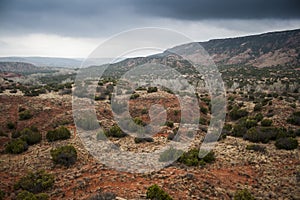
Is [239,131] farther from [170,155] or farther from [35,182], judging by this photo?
[35,182]

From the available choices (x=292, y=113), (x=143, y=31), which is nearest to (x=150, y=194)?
(x=143, y=31)

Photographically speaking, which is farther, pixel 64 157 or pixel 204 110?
pixel 204 110

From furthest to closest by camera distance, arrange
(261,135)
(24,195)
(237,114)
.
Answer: (237,114)
(261,135)
(24,195)

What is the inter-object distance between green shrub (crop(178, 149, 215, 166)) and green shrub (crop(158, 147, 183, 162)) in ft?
0.97

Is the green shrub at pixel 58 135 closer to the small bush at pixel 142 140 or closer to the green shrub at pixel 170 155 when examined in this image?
the small bush at pixel 142 140

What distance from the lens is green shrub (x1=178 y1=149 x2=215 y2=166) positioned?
12555 millimetres

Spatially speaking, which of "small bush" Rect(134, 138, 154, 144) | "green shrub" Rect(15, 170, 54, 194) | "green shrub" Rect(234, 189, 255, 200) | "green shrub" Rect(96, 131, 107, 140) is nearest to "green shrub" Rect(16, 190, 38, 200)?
"green shrub" Rect(15, 170, 54, 194)

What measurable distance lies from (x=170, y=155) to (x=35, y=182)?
6153mm

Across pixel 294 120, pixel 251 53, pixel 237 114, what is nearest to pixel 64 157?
pixel 237 114

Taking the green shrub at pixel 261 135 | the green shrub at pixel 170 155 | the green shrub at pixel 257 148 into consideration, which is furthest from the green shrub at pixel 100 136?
the green shrub at pixel 261 135

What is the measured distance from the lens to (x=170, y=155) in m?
13.2

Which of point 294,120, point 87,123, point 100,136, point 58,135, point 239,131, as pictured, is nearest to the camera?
point 58,135

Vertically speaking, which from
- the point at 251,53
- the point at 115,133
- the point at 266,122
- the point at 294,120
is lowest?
the point at 115,133

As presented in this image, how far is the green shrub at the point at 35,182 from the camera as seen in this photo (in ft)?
33.6
